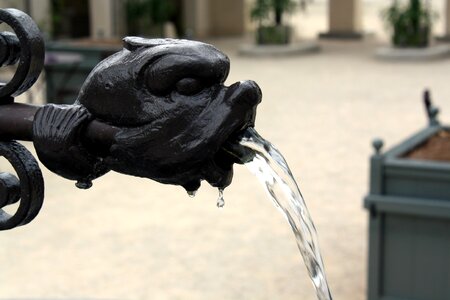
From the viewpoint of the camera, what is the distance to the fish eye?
0.94 metres

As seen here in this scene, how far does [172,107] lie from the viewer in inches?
37.2

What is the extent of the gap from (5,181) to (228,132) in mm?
303

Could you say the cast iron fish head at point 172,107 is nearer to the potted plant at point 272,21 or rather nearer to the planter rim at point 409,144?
the planter rim at point 409,144

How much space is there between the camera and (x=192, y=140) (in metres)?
0.94

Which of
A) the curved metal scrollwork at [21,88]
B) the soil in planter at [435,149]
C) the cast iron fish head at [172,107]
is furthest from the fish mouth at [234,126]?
the soil in planter at [435,149]

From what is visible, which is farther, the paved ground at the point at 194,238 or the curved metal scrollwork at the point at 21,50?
the paved ground at the point at 194,238

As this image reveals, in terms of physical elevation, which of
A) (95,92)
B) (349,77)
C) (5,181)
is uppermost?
(95,92)

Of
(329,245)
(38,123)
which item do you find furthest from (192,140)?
(329,245)

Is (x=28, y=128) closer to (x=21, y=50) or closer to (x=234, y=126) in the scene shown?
(x=21, y=50)

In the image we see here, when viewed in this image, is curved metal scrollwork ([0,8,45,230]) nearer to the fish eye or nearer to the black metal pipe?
the black metal pipe

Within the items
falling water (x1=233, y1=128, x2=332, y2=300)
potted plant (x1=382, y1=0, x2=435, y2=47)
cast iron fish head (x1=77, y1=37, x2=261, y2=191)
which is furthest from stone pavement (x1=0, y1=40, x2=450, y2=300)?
potted plant (x1=382, y1=0, x2=435, y2=47)

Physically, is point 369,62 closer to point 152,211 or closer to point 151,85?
point 152,211

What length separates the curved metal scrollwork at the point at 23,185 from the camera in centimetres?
105

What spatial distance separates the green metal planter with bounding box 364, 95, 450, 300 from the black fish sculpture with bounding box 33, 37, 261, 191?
3208 mm
